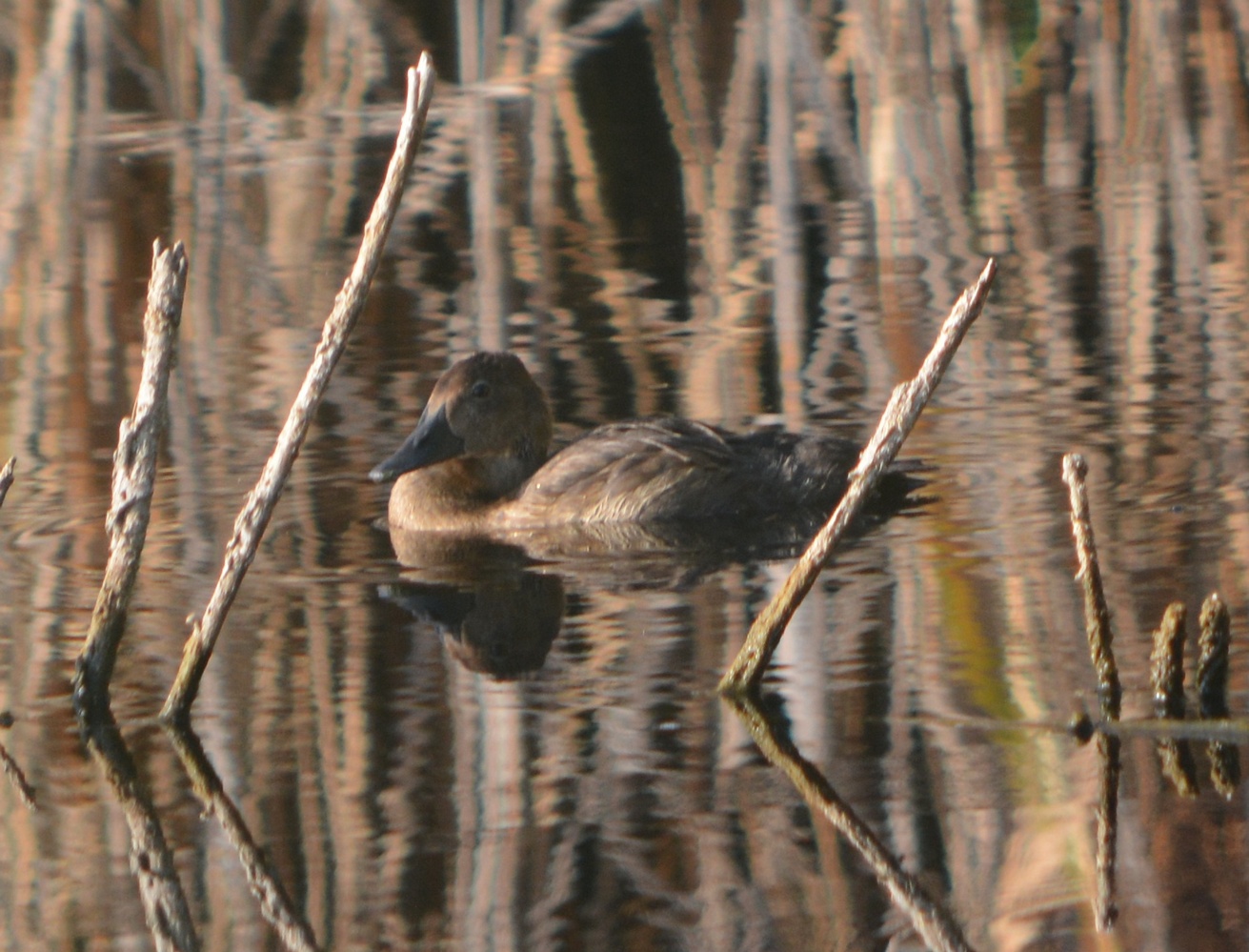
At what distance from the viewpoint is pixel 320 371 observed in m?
5.36

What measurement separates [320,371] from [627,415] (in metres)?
3.69

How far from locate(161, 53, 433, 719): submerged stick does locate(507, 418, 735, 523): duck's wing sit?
2.65 meters

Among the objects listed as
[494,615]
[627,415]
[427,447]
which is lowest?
[494,615]

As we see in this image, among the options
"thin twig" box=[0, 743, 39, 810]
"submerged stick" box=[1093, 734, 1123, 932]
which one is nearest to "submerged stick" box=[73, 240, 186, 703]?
"thin twig" box=[0, 743, 39, 810]

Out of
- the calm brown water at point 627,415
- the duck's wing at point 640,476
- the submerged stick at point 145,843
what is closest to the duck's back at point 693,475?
the duck's wing at point 640,476

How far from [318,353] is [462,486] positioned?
10.0 feet

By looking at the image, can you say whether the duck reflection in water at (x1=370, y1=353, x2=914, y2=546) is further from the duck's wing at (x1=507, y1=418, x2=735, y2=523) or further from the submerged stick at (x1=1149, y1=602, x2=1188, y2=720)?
the submerged stick at (x1=1149, y1=602, x2=1188, y2=720)

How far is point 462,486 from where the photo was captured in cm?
842

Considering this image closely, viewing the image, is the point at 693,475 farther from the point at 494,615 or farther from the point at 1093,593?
the point at 1093,593

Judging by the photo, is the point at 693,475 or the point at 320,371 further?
the point at 693,475

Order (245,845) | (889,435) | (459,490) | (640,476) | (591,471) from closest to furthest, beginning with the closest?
1. (245,845)
2. (889,435)
3. (640,476)
4. (591,471)
5. (459,490)

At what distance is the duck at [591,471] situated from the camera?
791cm

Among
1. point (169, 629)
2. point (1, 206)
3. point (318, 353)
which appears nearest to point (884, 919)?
point (318, 353)

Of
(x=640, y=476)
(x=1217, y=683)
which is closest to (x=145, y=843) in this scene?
(x=1217, y=683)
